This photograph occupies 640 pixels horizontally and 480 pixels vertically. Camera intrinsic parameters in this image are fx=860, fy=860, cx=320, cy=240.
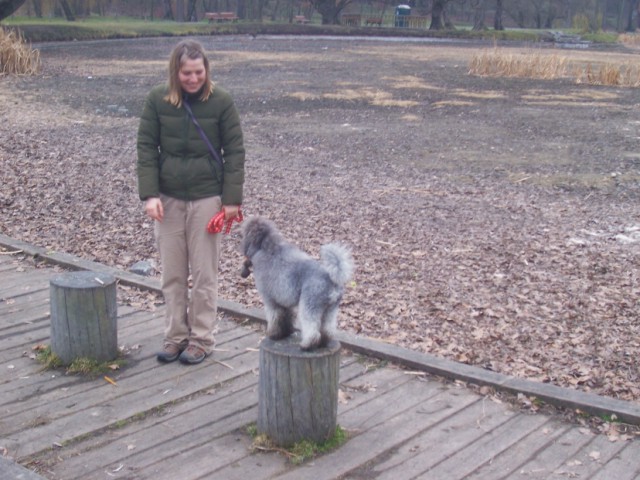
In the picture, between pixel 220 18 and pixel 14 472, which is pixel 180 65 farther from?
pixel 220 18

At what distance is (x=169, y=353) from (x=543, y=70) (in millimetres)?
21322

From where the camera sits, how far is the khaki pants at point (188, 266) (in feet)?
16.4

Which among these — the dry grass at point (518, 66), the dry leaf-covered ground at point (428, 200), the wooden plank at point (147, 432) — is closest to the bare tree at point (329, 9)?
the dry grass at point (518, 66)

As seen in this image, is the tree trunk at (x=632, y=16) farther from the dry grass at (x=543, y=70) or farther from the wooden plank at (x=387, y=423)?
the wooden plank at (x=387, y=423)

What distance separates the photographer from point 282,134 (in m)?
14.5

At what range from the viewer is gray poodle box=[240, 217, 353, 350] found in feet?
13.4

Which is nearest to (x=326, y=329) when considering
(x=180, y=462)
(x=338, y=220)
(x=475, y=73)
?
(x=180, y=462)

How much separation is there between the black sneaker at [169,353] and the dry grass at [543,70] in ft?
66.8

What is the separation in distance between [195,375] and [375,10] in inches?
2932

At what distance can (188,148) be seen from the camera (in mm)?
A: 4895

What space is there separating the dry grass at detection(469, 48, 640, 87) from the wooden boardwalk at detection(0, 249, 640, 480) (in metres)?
20.1

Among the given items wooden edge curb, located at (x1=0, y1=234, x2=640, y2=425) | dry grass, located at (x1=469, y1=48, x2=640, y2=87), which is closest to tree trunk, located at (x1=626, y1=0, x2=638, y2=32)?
dry grass, located at (x1=469, y1=48, x2=640, y2=87)

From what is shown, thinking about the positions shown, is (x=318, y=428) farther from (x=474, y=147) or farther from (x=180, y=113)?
(x=474, y=147)

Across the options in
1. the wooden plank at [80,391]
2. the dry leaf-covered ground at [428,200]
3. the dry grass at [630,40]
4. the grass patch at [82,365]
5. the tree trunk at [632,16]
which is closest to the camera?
the wooden plank at [80,391]
